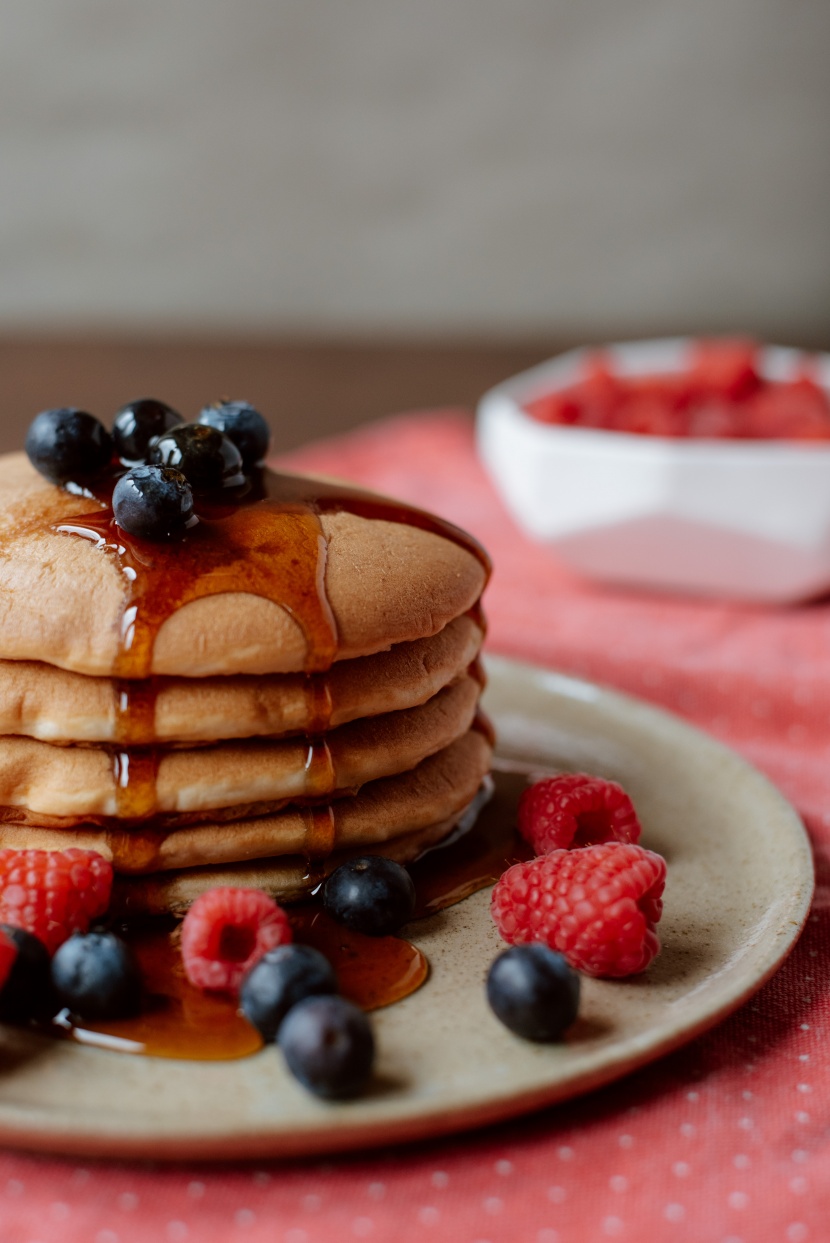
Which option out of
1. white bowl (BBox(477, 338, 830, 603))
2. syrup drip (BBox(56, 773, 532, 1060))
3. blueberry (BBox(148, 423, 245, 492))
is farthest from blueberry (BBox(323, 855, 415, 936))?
white bowl (BBox(477, 338, 830, 603))

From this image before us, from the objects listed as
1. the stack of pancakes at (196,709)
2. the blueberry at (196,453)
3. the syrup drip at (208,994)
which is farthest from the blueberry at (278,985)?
the blueberry at (196,453)

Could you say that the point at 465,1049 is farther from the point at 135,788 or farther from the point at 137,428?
the point at 137,428

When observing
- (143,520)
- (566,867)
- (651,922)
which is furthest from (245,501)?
(651,922)

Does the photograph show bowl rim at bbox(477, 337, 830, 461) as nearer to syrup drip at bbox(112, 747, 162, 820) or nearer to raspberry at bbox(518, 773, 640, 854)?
raspberry at bbox(518, 773, 640, 854)

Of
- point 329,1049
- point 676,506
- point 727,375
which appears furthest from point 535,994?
point 727,375

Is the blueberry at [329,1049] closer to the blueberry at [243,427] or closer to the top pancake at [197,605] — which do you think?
the top pancake at [197,605]

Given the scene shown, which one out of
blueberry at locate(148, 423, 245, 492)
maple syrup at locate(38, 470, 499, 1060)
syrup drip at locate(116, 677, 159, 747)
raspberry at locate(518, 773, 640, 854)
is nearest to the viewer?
maple syrup at locate(38, 470, 499, 1060)
